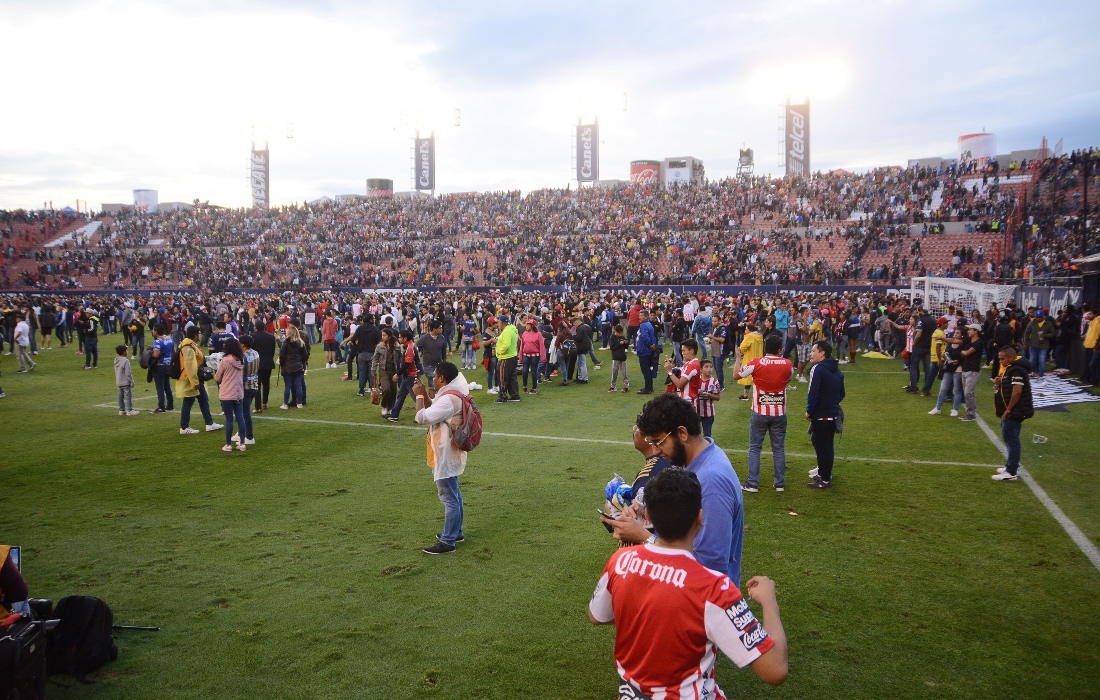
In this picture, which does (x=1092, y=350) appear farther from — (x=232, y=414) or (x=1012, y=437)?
(x=232, y=414)

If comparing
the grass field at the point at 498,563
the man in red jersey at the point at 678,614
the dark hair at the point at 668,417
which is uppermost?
the dark hair at the point at 668,417

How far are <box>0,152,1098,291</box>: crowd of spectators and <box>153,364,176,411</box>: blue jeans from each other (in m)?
29.1

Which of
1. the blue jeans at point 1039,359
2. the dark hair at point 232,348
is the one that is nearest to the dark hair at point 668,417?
the dark hair at point 232,348

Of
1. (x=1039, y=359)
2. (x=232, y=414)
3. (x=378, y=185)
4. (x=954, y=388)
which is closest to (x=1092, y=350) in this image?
(x=1039, y=359)

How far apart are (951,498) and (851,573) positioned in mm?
2873

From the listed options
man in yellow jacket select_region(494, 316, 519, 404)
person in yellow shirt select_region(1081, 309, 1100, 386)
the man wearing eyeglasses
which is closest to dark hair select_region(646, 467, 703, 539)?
the man wearing eyeglasses

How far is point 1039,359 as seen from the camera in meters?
16.8

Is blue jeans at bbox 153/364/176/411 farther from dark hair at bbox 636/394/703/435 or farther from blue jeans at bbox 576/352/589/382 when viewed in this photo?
dark hair at bbox 636/394/703/435

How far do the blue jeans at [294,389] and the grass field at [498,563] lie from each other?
2.83 meters

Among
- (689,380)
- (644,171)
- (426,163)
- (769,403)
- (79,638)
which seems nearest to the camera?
(79,638)

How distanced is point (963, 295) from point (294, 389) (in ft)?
78.5

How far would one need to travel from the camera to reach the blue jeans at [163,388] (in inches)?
518

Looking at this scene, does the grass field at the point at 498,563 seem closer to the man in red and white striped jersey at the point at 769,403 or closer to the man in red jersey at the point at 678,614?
the man in red and white striped jersey at the point at 769,403

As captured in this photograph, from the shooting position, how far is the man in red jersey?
2.38 m
